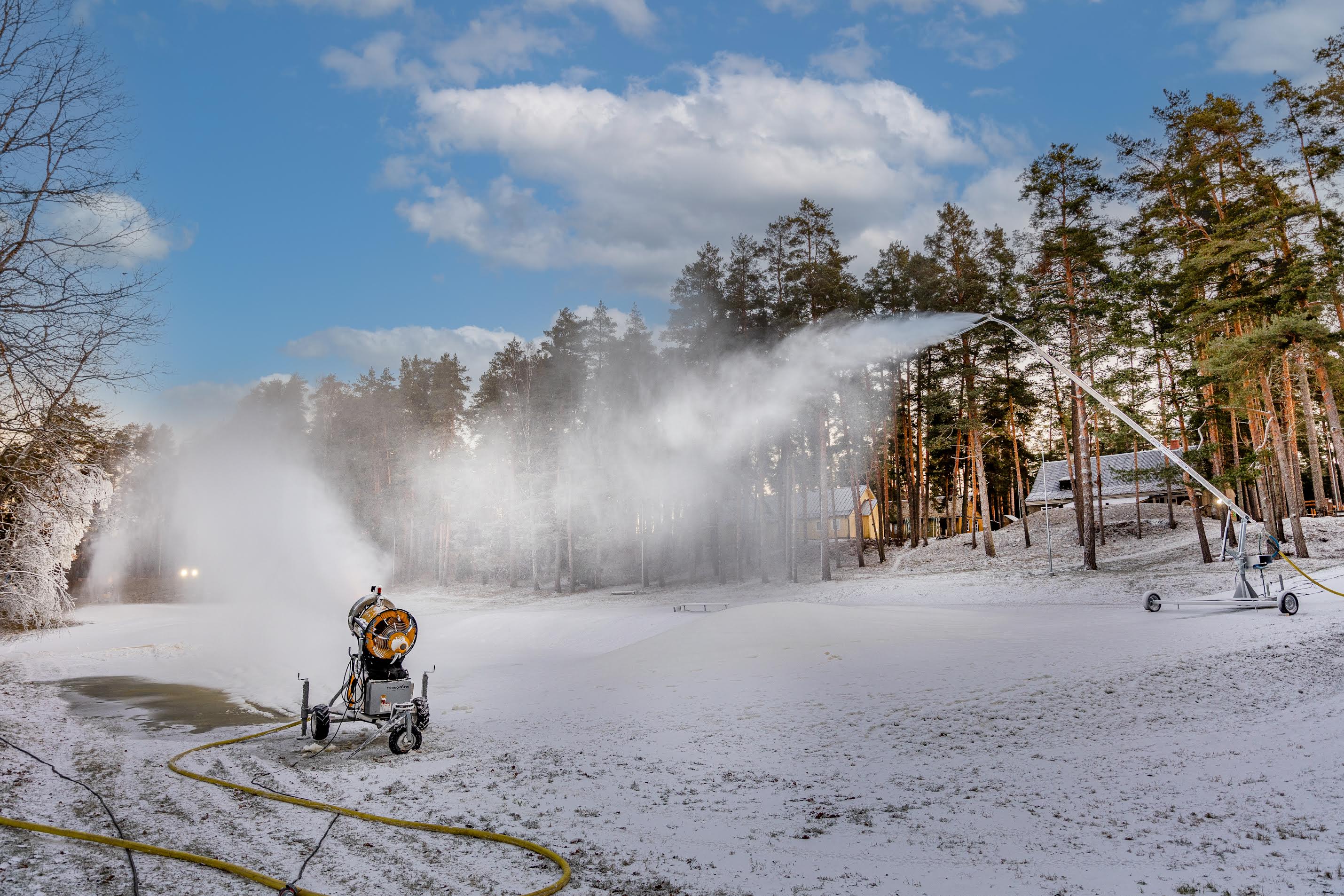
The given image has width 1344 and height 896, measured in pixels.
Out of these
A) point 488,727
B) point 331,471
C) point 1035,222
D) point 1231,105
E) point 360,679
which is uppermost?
point 1231,105

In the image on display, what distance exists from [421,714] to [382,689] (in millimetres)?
576

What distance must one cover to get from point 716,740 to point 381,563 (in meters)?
43.0

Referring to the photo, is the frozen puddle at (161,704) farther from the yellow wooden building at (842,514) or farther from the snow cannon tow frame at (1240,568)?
the yellow wooden building at (842,514)

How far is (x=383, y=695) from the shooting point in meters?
8.75

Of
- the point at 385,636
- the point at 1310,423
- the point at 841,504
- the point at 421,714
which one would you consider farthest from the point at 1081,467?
the point at 841,504

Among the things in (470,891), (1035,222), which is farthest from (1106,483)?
(470,891)

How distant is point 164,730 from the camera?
9922 mm

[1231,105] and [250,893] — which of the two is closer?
[250,893]

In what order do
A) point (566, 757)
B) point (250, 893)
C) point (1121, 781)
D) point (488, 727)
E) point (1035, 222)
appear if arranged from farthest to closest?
point (1035, 222) → point (488, 727) → point (566, 757) → point (1121, 781) → point (250, 893)

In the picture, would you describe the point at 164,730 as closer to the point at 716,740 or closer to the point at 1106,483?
the point at 716,740

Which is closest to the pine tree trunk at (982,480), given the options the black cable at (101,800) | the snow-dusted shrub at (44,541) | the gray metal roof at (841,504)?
the gray metal roof at (841,504)

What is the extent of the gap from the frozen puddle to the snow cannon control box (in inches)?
116

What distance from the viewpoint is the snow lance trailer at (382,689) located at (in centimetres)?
857

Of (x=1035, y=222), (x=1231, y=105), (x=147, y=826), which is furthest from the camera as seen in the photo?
(x=1035, y=222)
